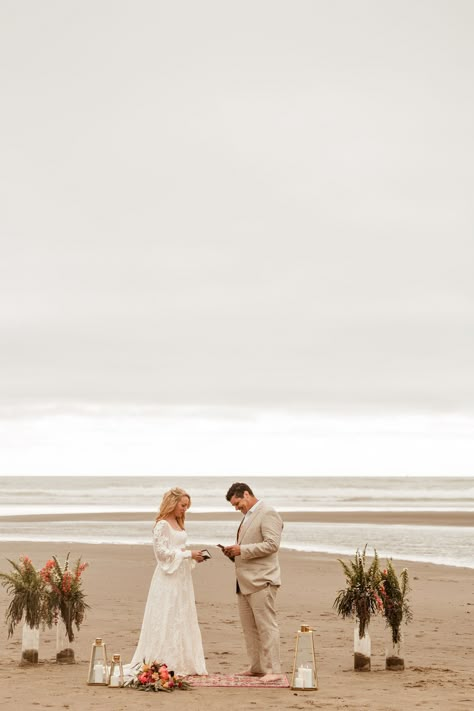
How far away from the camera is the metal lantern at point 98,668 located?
9031 mm

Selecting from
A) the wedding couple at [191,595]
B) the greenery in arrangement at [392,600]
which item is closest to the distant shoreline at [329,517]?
the greenery in arrangement at [392,600]

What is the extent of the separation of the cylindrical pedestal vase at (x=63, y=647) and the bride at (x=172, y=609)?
1.12 meters

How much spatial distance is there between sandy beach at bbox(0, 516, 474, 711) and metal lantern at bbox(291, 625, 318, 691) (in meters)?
0.12

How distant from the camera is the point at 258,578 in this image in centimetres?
948

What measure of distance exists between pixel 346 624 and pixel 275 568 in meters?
4.38

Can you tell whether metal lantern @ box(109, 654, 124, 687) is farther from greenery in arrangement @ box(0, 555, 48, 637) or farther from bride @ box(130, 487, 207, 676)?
greenery in arrangement @ box(0, 555, 48, 637)

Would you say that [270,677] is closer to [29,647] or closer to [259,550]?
[259,550]

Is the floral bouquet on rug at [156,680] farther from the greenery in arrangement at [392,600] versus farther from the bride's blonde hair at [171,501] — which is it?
the greenery in arrangement at [392,600]

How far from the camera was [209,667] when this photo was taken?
10.2 meters

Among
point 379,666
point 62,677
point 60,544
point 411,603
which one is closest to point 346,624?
point 411,603

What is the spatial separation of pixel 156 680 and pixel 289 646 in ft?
9.81

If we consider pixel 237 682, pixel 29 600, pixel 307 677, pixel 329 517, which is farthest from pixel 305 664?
pixel 329 517

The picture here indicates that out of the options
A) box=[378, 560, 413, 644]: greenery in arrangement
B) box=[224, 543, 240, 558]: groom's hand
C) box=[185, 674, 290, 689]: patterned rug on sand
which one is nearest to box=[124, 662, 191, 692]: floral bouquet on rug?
box=[185, 674, 290, 689]: patterned rug on sand

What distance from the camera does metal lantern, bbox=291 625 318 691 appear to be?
8914 mm
